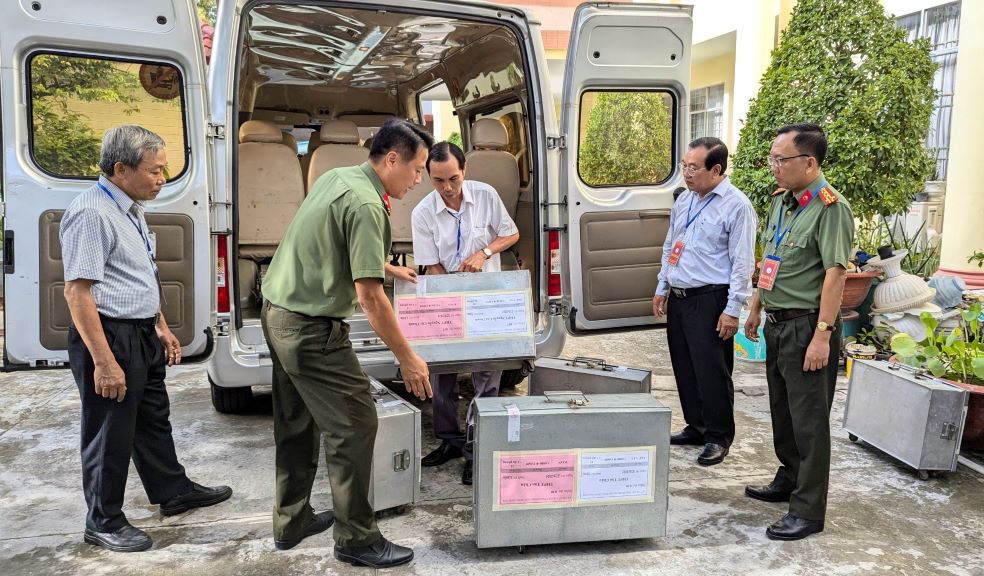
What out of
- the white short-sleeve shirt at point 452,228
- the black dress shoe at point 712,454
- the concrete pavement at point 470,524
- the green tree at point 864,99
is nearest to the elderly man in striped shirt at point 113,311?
the concrete pavement at point 470,524

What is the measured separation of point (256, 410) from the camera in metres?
4.50

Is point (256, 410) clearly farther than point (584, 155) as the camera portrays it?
No

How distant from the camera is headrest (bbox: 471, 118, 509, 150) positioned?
4.45 metres

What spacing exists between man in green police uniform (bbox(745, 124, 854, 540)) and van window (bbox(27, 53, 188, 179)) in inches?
102

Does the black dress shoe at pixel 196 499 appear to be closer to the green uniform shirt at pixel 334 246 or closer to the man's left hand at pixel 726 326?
→ the green uniform shirt at pixel 334 246

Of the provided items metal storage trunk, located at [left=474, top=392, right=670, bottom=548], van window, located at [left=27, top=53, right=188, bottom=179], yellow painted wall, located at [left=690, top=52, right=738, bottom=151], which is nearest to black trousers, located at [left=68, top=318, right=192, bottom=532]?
van window, located at [left=27, top=53, right=188, bottom=179]

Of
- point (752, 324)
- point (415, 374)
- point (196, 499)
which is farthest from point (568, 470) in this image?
point (196, 499)

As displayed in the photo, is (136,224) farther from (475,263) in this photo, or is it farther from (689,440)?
(689,440)

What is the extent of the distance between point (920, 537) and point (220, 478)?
300 centimetres

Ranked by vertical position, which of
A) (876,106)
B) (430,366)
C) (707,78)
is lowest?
(430,366)

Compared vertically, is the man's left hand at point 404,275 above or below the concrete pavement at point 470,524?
above

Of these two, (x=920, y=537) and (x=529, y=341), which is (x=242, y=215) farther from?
(x=920, y=537)

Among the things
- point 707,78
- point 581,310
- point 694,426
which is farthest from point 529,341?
point 707,78

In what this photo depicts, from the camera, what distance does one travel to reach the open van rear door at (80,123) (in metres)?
3.01
